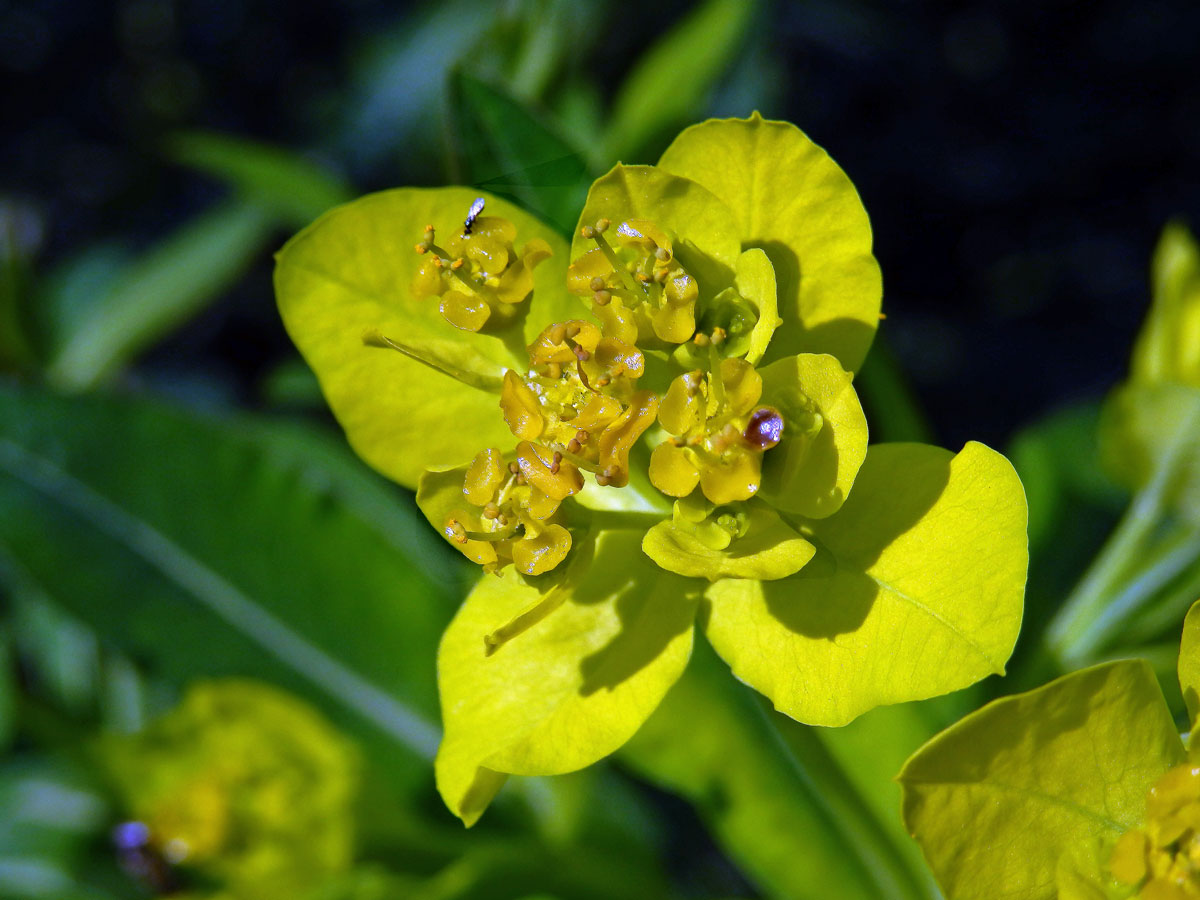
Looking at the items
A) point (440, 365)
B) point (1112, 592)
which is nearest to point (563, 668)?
point (440, 365)

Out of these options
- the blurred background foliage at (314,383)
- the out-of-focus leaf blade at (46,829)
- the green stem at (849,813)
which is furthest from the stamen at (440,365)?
the out-of-focus leaf blade at (46,829)

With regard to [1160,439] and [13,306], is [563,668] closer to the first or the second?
[1160,439]

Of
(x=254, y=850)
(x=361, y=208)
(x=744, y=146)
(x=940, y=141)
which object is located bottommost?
(x=254, y=850)

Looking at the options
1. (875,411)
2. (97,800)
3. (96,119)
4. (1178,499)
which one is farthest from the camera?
(96,119)

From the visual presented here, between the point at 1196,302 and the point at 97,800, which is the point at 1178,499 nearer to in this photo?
the point at 1196,302

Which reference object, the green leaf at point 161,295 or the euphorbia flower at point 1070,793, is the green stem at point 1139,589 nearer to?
the euphorbia flower at point 1070,793

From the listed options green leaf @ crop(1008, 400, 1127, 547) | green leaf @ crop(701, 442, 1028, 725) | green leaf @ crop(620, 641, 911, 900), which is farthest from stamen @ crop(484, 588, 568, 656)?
green leaf @ crop(1008, 400, 1127, 547)

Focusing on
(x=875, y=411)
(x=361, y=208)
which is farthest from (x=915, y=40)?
(x=361, y=208)
